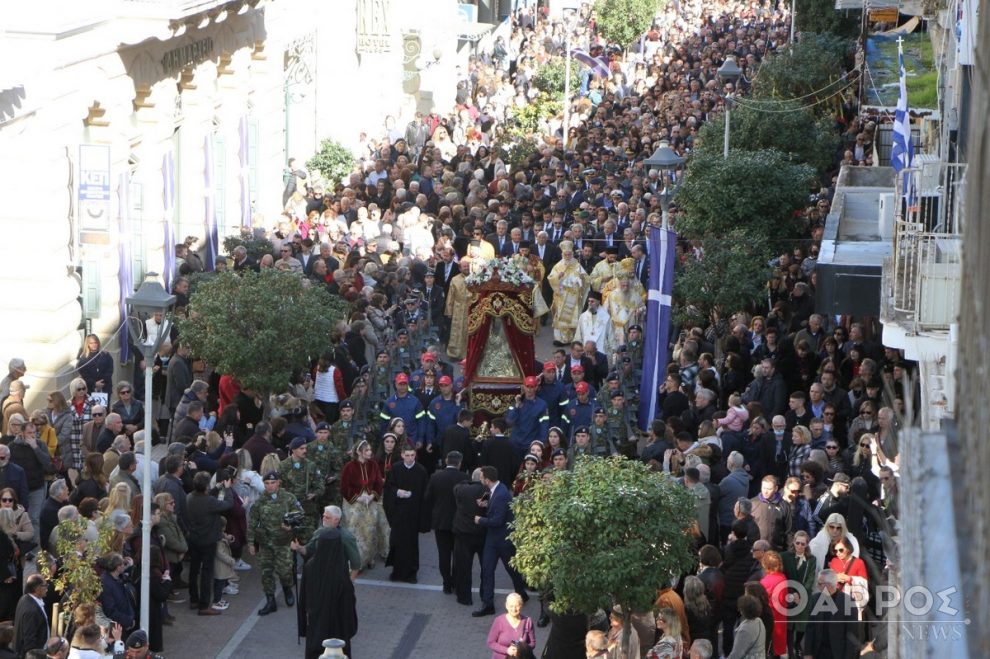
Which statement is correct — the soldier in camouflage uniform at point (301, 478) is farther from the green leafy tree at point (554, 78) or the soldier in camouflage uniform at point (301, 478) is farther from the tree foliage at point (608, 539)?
the green leafy tree at point (554, 78)

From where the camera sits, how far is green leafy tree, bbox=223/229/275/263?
24234 millimetres

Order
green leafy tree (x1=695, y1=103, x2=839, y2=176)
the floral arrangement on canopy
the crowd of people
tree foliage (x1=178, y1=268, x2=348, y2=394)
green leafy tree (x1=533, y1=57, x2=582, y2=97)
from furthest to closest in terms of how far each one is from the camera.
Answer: green leafy tree (x1=533, y1=57, x2=582, y2=97)
green leafy tree (x1=695, y1=103, x2=839, y2=176)
the floral arrangement on canopy
tree foliage (x1=178, y1=268, x2=348, y2=394)
the crowd of people

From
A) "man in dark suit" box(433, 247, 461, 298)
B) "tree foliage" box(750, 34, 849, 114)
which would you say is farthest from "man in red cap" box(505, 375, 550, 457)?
"tree foliage" box(750, 34, 849, 114)

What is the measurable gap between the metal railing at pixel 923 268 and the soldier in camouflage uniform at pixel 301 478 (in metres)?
5.48

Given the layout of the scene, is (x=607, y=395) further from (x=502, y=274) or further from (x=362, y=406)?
(x=362, y=406)

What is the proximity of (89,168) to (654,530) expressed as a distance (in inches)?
447

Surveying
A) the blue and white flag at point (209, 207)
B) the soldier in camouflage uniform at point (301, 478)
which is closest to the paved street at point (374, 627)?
the soldier in camouflage uniform at point (301, 478)

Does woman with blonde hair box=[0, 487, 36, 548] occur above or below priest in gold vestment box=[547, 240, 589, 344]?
below

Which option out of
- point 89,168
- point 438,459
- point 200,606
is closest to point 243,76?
point 89,168

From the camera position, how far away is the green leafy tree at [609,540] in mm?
12531

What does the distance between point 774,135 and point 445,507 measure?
15.6 metres

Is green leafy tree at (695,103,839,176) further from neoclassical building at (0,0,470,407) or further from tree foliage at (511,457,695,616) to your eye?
tree foliage at (511,457,695,616)

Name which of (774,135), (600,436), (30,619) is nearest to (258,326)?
(600,436)

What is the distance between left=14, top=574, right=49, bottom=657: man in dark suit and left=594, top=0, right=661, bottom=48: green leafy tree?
43.8 m
